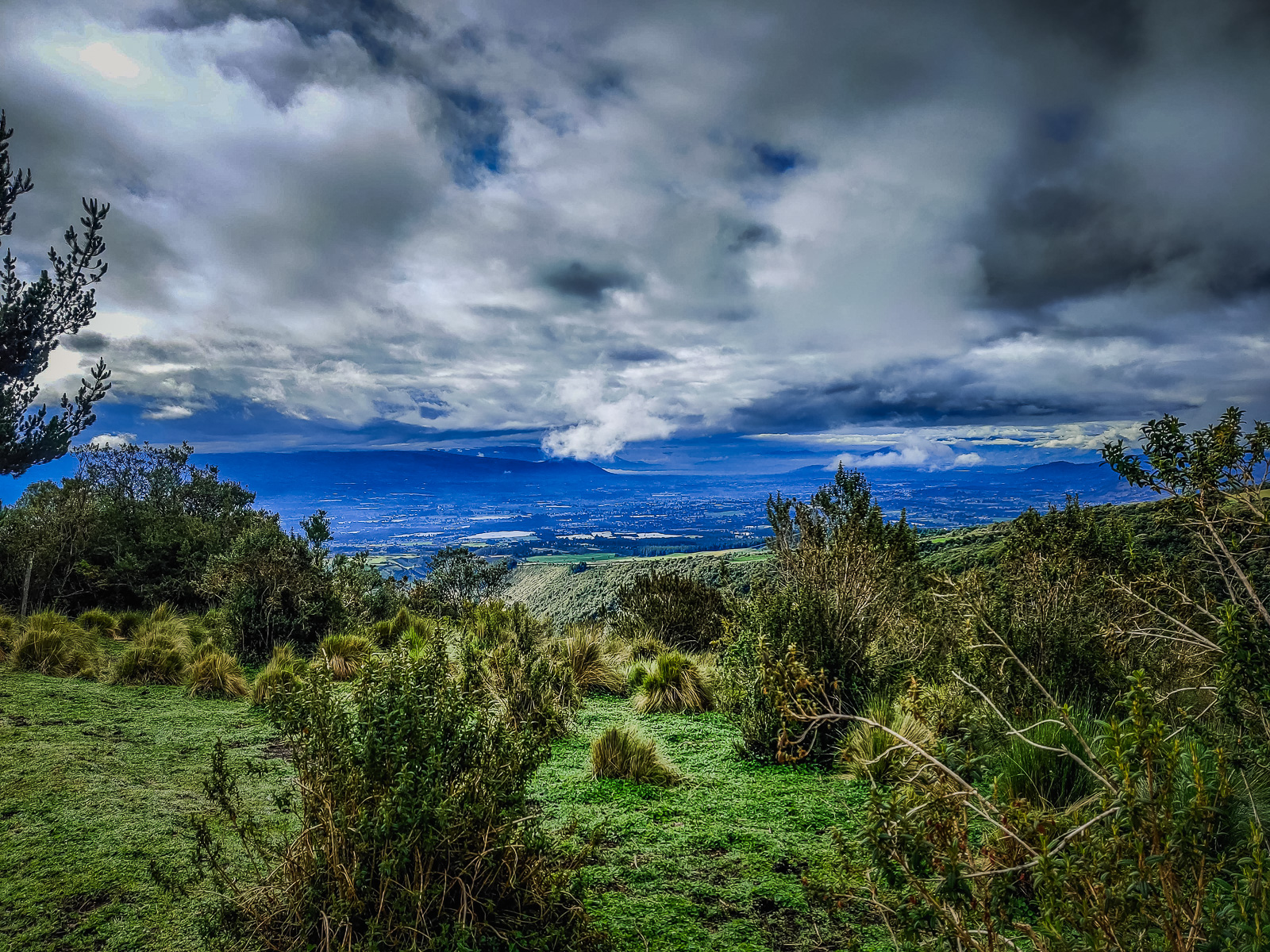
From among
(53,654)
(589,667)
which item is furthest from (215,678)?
(589,667)

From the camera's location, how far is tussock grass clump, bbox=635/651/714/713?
27.5 feet

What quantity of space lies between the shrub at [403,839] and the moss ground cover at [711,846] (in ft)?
1.59

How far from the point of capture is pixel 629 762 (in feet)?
18.7

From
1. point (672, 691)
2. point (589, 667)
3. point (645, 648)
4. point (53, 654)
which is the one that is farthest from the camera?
point (645, 648)

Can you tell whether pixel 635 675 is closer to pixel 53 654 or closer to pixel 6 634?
pixel 53 654

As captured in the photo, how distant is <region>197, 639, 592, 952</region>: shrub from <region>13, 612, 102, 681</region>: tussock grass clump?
6.88 metres

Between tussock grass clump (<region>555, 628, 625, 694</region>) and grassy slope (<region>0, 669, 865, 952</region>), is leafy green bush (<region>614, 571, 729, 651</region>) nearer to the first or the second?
tussock grass clump (<region>555, 628, 625, 694</region>)

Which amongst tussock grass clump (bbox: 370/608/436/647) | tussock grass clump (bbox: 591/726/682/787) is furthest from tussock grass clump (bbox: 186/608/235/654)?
tussock grass clump (bbox: 591/726/682/787)

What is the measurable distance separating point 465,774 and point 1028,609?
20.9 ft

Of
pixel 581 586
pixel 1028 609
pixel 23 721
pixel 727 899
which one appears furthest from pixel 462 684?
pixel 581 586

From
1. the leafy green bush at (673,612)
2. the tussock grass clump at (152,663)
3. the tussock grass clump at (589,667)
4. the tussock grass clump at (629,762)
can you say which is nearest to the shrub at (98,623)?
the tussock grass clump at (152,663)

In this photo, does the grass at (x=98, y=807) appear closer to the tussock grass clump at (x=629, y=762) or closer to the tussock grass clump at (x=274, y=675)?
the tussock grass clump at (x=274, y=675)

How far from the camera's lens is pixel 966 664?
6.16 meters

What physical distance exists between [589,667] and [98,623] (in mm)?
9459
